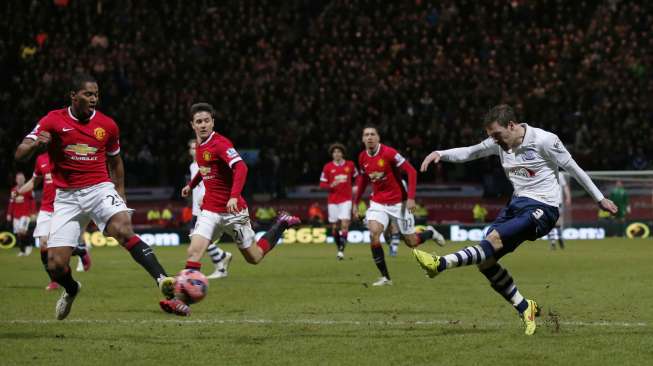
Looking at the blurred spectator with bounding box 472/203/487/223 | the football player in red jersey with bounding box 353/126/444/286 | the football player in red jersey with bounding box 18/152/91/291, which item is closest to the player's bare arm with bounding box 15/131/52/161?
the football player in red jersey with bounding box 18/152/91/291

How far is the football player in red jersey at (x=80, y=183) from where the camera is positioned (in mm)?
9438

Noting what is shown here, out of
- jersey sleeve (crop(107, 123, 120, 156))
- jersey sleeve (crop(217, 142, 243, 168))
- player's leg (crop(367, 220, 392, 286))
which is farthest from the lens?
player's leg (crop(367, 220, 392, 286))

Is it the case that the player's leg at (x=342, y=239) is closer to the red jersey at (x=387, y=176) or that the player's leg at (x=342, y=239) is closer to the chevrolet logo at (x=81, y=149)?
the red jersey at (x=387, y=176)

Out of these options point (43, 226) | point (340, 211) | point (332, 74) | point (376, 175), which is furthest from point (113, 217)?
point (332, 74)

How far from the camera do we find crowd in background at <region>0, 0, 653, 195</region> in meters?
30.0

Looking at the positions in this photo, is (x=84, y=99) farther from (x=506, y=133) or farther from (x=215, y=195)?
(x=506, y=133)

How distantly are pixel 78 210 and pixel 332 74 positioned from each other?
23.0m

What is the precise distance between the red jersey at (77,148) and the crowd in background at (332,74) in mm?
20175

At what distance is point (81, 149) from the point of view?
9.54 metres

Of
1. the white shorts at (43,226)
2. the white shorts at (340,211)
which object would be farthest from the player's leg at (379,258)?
the white shorts at (340,211)

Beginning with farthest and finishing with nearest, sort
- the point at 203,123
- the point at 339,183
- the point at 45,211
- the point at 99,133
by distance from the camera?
the point at 339,183 < the point at 45,211 < the point at 203,123 < the point at 99,133

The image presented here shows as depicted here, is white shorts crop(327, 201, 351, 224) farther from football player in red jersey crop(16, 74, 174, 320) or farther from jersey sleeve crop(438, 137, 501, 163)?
football player in red jersey crop(16, 74, 174, 320)

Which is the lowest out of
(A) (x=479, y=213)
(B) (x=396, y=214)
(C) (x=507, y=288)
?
(A) (x=479, y=213)

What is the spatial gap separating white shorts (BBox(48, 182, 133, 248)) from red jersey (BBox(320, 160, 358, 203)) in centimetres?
1469
